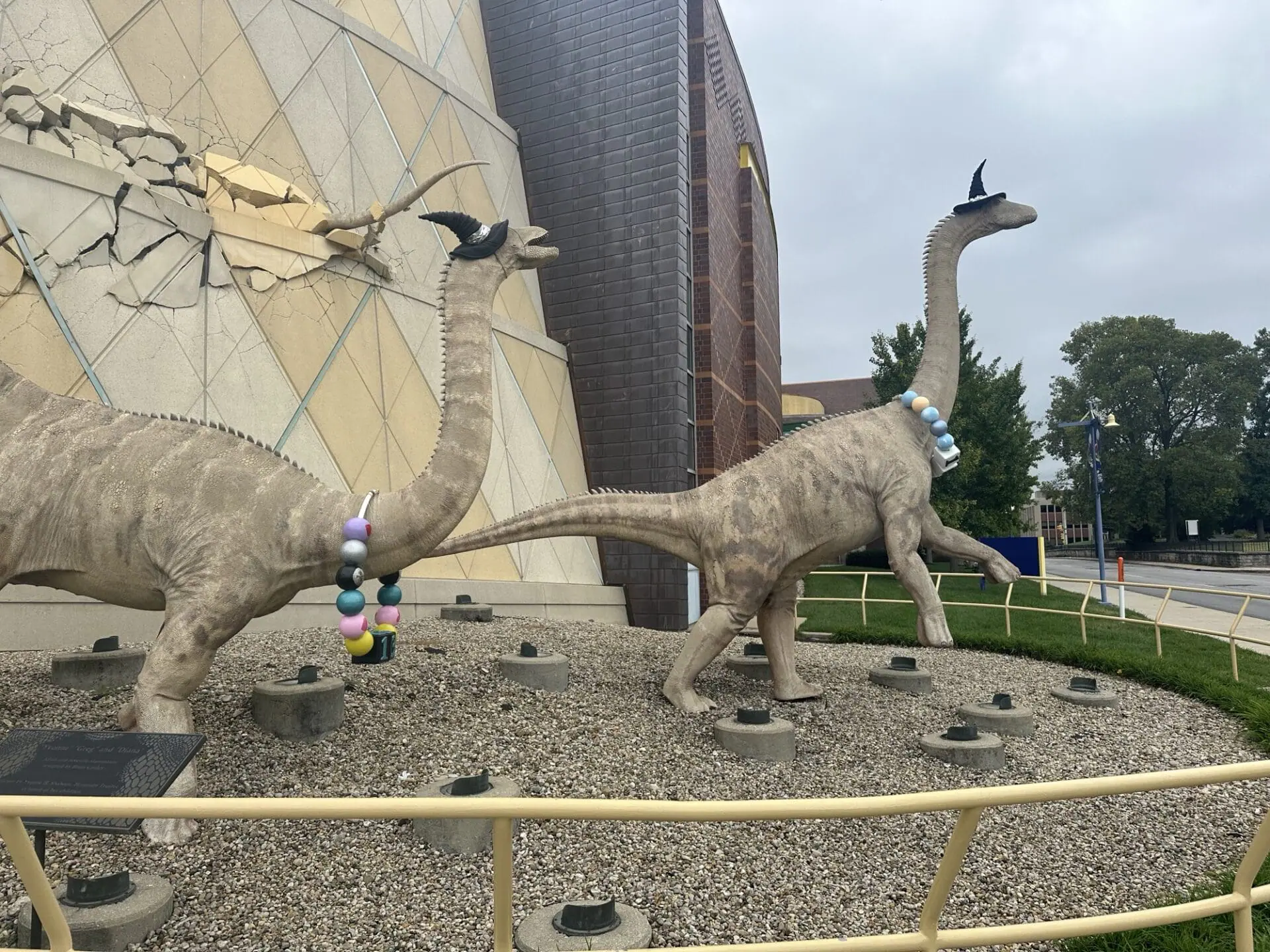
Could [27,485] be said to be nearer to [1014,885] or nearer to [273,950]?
[273,950]

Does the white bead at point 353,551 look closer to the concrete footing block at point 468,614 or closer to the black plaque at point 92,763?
the black plaque at point 92,763

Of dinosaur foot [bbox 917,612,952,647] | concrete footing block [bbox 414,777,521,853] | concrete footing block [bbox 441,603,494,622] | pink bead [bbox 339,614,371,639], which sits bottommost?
concrete footing block [bbox 414,777,521,853]

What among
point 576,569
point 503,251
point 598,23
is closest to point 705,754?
point 503,251

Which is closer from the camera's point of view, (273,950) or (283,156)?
(273,950)

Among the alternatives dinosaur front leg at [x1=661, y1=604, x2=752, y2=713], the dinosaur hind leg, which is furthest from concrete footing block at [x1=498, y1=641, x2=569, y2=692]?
the dinosaur hind leg

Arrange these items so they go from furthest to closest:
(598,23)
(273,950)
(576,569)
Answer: (598,23) → (576,569) → (273,950)

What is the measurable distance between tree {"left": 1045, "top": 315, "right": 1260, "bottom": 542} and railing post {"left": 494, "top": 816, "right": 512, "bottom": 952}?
4249 centimetres

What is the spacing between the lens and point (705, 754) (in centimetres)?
487

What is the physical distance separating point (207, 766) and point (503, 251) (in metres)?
3.25

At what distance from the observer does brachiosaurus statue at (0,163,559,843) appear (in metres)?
3.74

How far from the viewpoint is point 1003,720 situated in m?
5.65

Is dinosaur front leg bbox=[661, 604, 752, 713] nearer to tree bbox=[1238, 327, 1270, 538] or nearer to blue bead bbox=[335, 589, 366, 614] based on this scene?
blue bead bbox=[335, 589, 366, 614]

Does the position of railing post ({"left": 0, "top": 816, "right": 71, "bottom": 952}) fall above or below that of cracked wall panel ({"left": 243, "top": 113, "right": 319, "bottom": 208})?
below

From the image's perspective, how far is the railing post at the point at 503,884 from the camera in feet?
5.53
